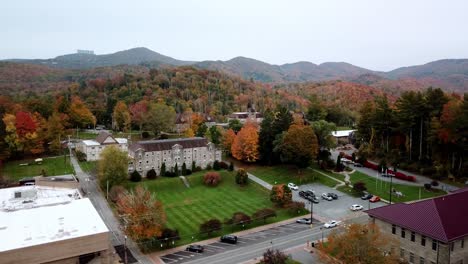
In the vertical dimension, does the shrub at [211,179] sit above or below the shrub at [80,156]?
below

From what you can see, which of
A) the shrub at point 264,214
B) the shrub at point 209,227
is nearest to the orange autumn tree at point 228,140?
the shrub at point 264,214

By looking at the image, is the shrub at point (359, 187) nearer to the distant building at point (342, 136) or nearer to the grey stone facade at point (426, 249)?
the grey stone facade at point (426, 249)

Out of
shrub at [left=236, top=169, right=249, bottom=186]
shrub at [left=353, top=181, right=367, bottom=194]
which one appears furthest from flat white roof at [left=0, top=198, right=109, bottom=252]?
shrub at [left=353, top=181, right=367, bottom=194]

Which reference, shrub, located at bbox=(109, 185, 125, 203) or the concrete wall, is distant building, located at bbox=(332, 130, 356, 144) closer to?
shrub, located at bbox=(109, 185, 125, 203)

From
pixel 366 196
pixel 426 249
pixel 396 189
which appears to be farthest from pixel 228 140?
pixel 426 249

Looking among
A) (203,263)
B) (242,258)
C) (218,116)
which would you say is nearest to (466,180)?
(242,258)

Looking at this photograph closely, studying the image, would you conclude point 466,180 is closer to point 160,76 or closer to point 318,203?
point 318,203
